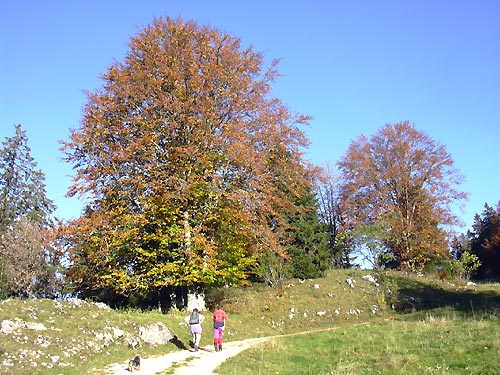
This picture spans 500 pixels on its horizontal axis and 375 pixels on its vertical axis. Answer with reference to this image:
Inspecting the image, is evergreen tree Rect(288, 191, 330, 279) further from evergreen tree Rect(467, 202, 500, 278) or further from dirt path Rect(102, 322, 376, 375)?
evergreen tree Rect(467, 202, 500, 278)

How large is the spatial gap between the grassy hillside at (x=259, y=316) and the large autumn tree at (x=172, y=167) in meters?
3.00

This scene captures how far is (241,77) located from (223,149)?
164 inches

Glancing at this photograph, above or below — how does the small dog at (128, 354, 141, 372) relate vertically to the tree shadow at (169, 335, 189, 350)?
above

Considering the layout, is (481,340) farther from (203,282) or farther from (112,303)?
(112,303)

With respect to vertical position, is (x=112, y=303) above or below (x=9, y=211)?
below

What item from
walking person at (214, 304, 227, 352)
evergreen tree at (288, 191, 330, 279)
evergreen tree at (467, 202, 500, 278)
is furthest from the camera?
evergreen tree at (467, 202, 500, 278)

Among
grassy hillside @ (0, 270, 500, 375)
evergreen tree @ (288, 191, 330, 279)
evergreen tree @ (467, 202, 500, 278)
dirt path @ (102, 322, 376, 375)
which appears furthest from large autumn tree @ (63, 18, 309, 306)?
evergreen tree @ (467, 202, 500, 278)

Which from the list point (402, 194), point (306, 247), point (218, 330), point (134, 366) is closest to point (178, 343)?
point (218, 330)

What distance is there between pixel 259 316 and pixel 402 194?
79.5ft

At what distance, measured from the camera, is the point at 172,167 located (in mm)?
21484

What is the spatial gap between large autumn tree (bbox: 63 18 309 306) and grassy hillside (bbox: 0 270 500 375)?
3.00 metres

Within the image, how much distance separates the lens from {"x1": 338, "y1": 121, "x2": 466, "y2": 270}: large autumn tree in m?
40.1

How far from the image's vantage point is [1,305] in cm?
1481

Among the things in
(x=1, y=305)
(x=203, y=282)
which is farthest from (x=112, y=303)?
(x=1, y=305)
